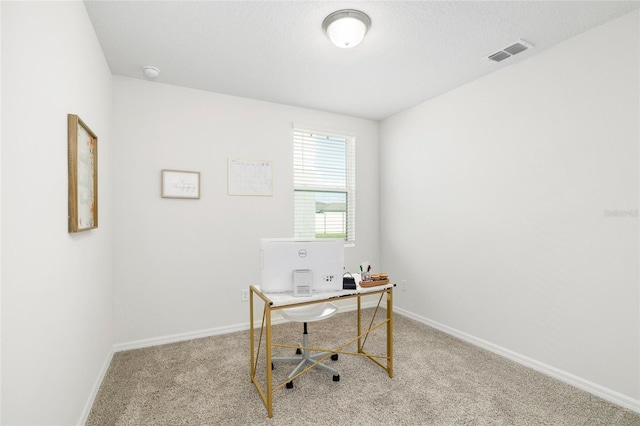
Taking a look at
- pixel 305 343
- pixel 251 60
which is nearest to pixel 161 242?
pixel 305 343

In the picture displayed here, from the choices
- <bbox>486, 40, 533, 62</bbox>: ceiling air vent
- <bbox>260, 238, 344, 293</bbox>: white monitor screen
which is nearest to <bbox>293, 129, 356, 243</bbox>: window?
<bbox>260, 238, 344, 293</bbox>: white monitor screen

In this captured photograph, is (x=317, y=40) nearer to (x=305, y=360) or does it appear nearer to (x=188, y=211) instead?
(x=188, y=211)

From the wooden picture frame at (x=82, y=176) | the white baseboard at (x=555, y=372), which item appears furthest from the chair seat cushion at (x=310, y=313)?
the white baseboard at (x=555, y=372)

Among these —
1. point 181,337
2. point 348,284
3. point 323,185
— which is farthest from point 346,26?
point 181,337

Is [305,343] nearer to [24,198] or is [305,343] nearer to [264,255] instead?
[264,255]

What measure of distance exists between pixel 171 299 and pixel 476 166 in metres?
3.43

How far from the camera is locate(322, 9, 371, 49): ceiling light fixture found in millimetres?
2053

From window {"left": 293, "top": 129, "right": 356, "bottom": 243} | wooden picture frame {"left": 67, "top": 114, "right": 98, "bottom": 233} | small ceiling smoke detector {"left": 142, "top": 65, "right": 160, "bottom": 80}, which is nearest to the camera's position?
wooden picture frame {"left": 67, "top": 114, "right": 98, "bottom": 233}

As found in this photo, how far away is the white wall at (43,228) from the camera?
114cm

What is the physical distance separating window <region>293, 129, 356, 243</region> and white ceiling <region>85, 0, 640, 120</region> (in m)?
0.84

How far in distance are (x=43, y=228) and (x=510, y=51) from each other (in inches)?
133

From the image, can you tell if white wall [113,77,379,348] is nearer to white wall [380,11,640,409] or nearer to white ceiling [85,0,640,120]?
white ceiling [85,0,640,120]

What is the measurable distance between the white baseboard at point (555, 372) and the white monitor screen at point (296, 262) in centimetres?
181

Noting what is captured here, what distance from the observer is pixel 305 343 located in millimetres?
Result: 2572
